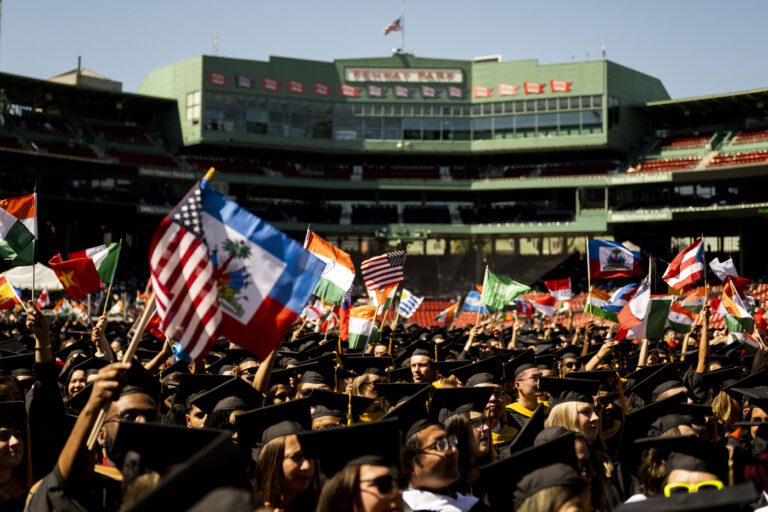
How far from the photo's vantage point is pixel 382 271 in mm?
17656

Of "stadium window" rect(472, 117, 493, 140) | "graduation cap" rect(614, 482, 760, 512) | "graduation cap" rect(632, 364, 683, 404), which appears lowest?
"graduation cap" rect(632, 364, 683, 404)

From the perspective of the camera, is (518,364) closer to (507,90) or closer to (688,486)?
(688,486)

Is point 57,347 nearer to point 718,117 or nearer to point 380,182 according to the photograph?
point 380,182

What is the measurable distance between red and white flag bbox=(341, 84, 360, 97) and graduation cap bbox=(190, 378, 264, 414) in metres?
56.6

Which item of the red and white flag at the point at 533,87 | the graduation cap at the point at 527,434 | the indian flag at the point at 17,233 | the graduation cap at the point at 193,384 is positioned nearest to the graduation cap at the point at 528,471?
the graduation cap at the point at 527,434

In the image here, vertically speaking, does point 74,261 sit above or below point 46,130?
below

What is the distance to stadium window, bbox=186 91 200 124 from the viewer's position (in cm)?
5978

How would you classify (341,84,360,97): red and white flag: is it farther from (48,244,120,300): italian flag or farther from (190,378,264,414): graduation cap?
(190,378,264,414): graduation cap

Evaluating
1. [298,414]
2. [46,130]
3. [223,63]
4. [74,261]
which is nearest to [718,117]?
[223,63]

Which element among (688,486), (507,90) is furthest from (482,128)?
(688,486)

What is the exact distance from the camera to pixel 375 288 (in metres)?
17.7

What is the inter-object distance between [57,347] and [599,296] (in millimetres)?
10381

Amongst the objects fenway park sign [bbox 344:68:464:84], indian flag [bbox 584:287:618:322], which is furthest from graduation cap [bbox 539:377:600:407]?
fenway park sign [bbox 344:68:464:84]

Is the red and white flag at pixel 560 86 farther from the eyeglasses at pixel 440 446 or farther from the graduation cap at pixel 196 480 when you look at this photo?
the graduation cap at pixel 196 480
